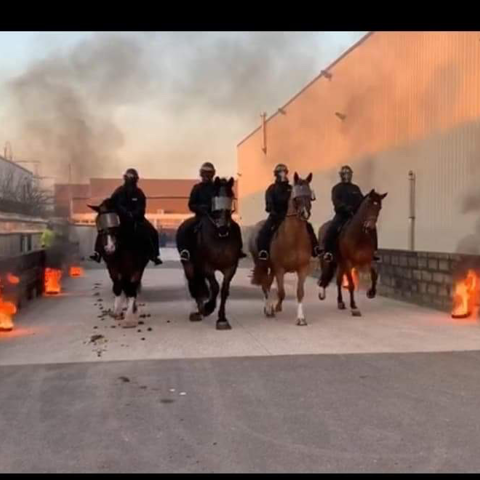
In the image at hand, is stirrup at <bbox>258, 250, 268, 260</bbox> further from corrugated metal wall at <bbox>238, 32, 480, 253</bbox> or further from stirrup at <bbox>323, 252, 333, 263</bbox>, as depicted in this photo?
corrugated metal wall at <bbox>238, 32, 480, 253</bbox>

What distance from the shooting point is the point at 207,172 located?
10.2m

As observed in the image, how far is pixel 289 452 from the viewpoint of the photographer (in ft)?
13.9

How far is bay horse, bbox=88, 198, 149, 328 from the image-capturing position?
9.66 metres

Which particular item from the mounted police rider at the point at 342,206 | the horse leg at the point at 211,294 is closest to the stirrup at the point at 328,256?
the mounted police rider at the point at 342,206

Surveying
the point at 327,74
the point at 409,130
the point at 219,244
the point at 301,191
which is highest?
the point at 327,74

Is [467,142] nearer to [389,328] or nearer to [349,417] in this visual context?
[389,328]

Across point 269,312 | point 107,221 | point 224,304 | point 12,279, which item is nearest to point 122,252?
point 107,221

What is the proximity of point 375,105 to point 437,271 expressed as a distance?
6.39 meters

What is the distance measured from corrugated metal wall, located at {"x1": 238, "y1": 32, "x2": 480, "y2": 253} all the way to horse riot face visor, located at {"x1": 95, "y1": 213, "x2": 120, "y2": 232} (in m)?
6.26

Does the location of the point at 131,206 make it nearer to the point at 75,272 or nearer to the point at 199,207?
the point at 199,207

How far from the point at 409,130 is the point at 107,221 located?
7.80 metres

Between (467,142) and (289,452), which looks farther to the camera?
(467,142)

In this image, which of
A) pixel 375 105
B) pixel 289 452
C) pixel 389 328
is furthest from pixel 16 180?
pixel 289 452

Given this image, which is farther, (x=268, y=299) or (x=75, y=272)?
(x=75, y=272)
